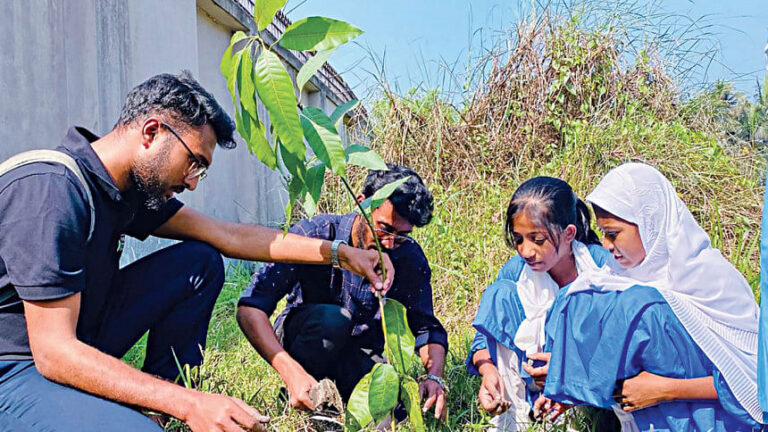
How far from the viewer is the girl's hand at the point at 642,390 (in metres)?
1.71

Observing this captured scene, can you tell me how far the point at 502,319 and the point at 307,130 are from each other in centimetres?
109

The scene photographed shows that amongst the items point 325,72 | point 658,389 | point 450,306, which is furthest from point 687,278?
point 325,72

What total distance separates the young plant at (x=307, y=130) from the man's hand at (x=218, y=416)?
0.32 meters

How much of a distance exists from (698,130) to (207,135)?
14.0 feet

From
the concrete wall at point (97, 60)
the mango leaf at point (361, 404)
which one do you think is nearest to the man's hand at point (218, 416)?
the mango leaf at point (361, 404)

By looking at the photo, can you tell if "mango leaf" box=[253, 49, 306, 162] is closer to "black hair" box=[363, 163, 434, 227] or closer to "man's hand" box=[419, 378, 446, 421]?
"black hair" box=[363, 163, 434, 227]

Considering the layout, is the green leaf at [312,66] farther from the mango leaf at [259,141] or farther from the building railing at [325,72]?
the building railing at [325,72]

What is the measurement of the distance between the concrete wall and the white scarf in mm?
2234

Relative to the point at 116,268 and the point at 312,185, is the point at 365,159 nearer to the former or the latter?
the point at 312,185

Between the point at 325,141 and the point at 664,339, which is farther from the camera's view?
the point at 664,339

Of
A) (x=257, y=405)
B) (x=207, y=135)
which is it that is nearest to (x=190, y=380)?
(x=257, y=405)

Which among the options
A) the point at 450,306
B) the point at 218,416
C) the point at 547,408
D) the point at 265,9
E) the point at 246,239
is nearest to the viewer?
the point at 265,9

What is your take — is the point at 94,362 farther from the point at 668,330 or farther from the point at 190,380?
the point at 668,330

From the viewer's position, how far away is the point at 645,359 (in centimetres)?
175
